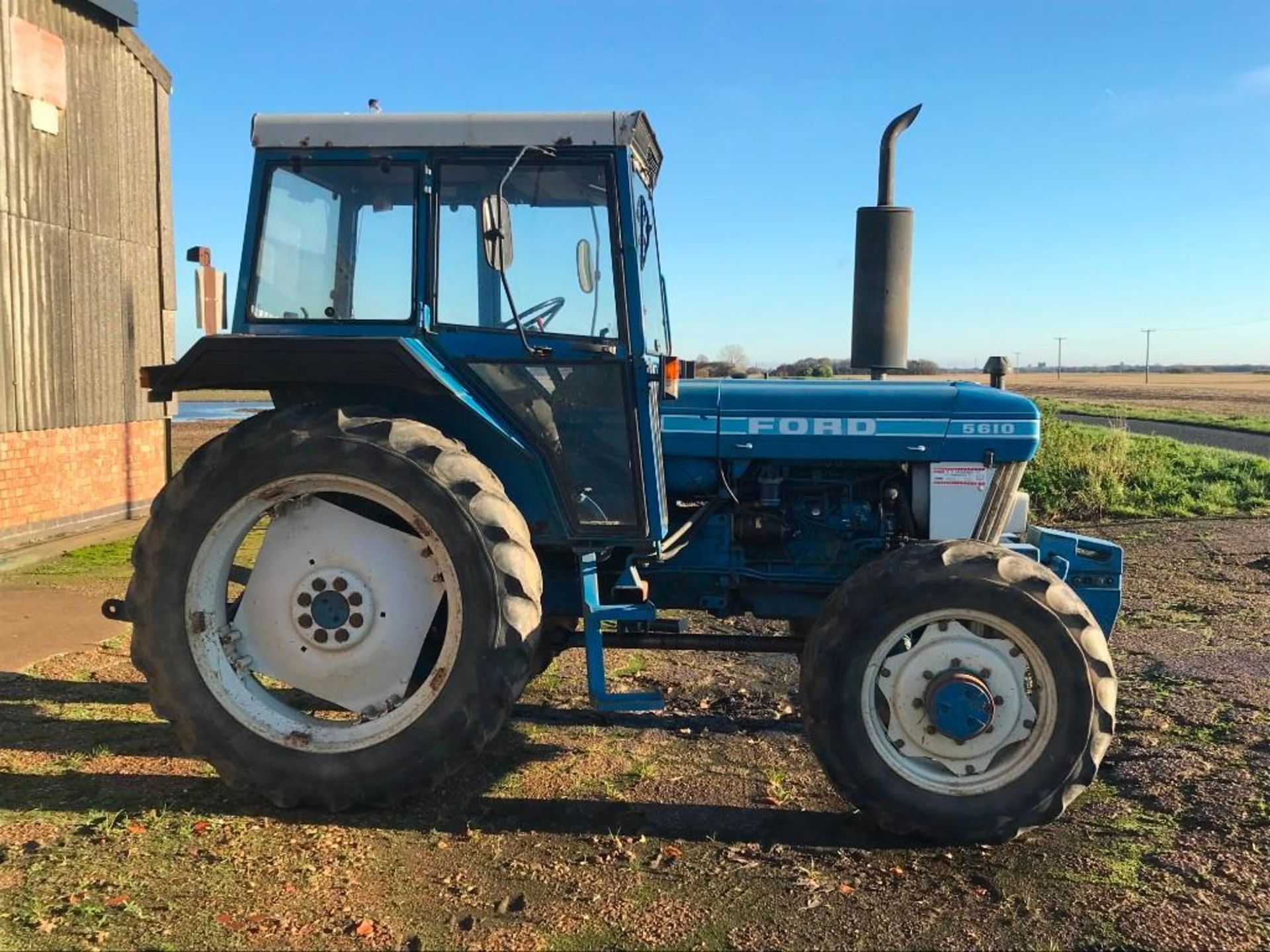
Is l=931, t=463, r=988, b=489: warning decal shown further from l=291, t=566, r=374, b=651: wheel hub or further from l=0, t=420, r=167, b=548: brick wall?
l=0, t=420, r=167, b=548: brick wall

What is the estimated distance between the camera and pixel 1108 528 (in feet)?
35.0

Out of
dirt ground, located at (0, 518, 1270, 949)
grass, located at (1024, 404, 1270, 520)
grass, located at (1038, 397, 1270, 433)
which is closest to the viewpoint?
dirt ground, located at (0, 518, 1270, 949)

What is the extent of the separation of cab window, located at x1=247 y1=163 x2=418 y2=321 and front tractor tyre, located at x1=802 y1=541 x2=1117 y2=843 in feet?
7.17

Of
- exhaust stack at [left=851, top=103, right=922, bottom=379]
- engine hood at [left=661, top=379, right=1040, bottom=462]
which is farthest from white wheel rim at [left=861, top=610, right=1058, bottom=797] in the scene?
exhaust stack at [left=851, top=103, right=922, bottom=379]

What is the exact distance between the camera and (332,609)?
3805mm

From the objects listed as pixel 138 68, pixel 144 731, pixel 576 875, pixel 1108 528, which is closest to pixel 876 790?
pixel 576 875

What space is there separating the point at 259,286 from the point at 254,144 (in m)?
0.57

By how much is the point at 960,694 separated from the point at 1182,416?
2885 cm

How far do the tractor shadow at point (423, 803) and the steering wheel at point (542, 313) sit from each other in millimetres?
1897

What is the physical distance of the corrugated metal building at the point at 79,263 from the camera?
8406 millimetres

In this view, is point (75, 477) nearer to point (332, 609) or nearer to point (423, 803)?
point (332, 609)

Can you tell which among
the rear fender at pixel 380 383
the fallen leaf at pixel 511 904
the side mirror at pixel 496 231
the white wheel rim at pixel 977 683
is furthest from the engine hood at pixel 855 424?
the fallen leaf at pixel 511 904

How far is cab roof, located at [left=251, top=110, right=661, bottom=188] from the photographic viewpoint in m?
3.82

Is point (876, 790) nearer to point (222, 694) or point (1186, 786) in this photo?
point (1186, 786)
